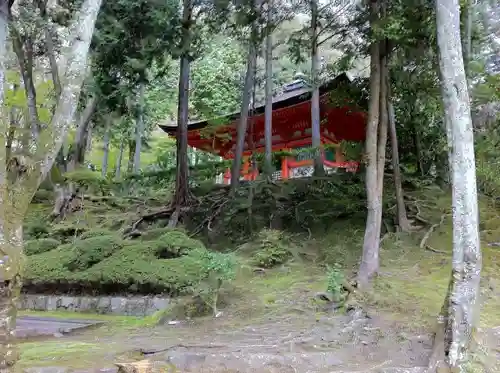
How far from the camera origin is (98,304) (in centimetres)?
714

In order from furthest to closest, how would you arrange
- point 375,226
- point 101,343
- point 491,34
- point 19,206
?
1. point 491,34
2. point 375,226
3. point 101,343
4. point 19,206

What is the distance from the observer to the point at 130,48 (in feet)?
31.9

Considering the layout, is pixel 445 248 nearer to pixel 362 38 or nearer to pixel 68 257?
pixel 362 38

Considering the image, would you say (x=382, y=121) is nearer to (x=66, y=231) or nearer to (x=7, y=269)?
(x=7, y=269)

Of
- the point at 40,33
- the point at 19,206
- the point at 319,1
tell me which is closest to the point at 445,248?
the point at 319,1

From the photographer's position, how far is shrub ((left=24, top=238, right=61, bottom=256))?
881cm

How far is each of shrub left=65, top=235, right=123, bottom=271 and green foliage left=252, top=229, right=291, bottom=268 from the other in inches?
90.3

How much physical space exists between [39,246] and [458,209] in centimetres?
753

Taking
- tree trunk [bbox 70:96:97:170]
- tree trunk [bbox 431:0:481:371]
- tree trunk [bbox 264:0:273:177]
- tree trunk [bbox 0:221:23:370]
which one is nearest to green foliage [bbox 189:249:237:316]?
tree trunk [bbox 431:0:481:371]

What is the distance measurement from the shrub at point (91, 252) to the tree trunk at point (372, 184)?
12.9ft

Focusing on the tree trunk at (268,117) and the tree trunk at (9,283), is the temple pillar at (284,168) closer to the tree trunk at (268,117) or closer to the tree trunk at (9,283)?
the tree trunk at (268,117)

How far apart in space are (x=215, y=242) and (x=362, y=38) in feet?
16.3

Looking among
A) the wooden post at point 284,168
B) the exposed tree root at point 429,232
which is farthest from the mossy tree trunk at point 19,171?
the wooden post at point 284,168

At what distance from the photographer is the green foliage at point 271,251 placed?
311 inches
